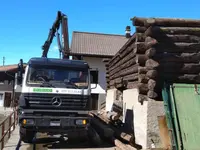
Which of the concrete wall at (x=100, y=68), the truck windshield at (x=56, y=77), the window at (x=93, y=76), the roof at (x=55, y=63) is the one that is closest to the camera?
the truck windshield at (x=56, y=77)

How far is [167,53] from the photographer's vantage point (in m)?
8.12

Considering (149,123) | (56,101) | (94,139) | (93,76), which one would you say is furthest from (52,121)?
(149,123)

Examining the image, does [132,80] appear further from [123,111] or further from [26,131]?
[26,131]

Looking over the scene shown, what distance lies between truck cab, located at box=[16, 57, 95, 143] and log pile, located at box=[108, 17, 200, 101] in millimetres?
2199

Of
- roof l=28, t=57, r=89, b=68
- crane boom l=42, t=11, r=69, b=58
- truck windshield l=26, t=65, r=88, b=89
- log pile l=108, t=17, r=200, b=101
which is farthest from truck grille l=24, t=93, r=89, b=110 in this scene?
crane boom l=42, t=11, r=69, b=58

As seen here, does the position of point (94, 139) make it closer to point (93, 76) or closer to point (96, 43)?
point (93, 76)

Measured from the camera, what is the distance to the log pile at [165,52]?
7.96 meters

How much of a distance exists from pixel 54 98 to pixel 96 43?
22.7 m

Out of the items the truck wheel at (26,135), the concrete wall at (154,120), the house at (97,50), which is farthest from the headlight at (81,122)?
the house at (97,50)

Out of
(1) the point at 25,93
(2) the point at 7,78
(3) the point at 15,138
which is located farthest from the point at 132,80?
(2) the point at 7,78

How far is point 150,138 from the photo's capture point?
795cm

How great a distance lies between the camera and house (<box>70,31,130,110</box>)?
2670 cm

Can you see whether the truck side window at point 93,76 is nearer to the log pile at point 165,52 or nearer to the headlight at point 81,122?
the headlight at point 81,122

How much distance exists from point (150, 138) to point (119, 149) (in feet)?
4.04
